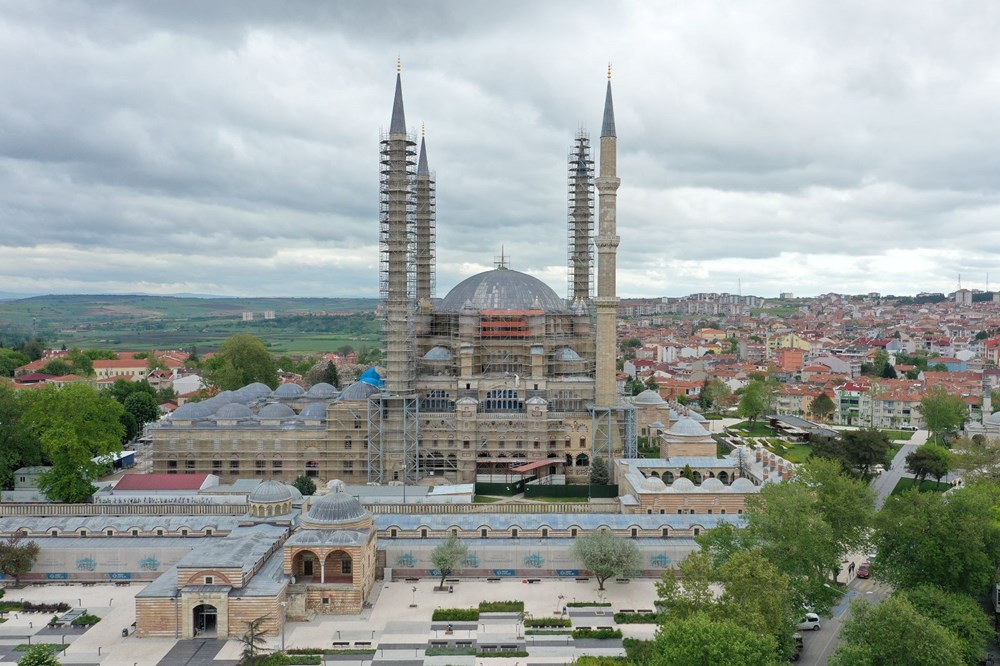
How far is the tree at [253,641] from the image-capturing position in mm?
28500

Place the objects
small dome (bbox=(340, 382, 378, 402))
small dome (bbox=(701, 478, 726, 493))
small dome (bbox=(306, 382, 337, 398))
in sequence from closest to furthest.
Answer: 1. small dome (bbox=(701, 478, 726, 493))
2. small dome (bbox=(340, 382, 378, 402))
3. small dome (bbox=(306, 382, 337, 398))

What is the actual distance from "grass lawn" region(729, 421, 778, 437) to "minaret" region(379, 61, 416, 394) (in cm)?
3680

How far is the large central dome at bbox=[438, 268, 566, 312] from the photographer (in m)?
64.2

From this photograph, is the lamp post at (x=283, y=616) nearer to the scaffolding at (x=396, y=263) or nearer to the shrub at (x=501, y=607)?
the shrub at (x=501, y=607)

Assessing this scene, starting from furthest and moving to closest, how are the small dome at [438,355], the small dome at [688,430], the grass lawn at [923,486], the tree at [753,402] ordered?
the tree at [753,402] < the small dome at [438,355] < the small dome at [688,430] < the grass lawn at [923,486]

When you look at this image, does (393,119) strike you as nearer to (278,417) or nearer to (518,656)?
(278,417)

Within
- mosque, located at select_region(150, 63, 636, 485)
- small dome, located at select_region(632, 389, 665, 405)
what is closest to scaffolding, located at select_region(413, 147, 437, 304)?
mosque, located at select_region(150, 63, 636, 485)

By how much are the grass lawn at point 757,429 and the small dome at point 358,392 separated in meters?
38.5

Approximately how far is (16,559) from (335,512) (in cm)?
1482

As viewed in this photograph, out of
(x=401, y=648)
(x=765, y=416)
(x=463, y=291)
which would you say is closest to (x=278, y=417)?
(x=463, y=291)

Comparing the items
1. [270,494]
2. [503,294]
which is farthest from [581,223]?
[270,494]

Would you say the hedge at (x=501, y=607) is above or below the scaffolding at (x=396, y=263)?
below

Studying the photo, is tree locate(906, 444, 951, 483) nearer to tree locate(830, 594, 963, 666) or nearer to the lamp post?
tree locate(830, 594, 963, 666)

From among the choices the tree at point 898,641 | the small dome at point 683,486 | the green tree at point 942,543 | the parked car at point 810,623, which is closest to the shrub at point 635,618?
the parked car at point 810,623
